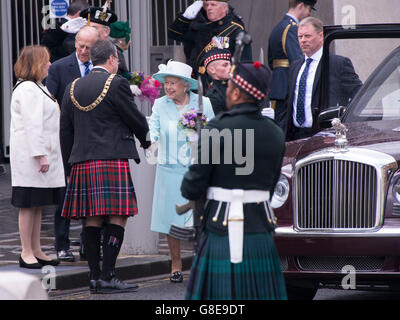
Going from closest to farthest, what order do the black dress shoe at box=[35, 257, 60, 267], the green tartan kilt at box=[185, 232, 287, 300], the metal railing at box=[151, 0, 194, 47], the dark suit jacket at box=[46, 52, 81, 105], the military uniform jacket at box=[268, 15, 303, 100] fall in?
the green tartan kilt at box=[185, 232, 287, 300]
the black dress shoe at box=[35, 257, 60, 267]
the dark suit jacket at box=[46, 52, 81, 105]
the military uniform jacket at box=[268, 15, 303, 100]
the metal railing at box=[151, 0, 194, 47]

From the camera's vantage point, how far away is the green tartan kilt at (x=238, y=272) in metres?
5.72

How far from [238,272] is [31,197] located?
3.89 m

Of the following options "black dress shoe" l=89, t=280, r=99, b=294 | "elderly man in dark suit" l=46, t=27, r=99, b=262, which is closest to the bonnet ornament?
"black dress shoe" l=89, t=280, r=99, b=294

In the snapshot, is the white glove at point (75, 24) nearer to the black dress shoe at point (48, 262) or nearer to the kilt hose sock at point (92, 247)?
the black dress shoe at point (48, 262)

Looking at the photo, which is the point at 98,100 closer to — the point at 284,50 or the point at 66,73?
the point at 66,73

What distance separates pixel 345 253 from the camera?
719cm

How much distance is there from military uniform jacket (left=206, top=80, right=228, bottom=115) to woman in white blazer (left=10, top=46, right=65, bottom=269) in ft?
4.64

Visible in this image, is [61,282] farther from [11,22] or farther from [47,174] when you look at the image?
[11,22]

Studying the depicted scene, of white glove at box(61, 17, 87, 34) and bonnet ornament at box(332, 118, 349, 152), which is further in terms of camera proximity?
white glove at box(61, 17, 87, 34)

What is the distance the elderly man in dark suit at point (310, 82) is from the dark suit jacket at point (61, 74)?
2.13 metres

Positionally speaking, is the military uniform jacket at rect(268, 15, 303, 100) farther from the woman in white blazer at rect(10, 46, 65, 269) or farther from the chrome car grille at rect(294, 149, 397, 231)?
the chrome car grille at rect(294, 149, 397, 231)

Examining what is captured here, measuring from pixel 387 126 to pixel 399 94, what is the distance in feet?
2.02

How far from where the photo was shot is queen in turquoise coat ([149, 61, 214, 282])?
30.1ft

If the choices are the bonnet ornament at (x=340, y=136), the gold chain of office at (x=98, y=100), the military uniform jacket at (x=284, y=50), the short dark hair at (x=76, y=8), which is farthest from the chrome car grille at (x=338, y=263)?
the short dark hair at (x=76, y=8)
